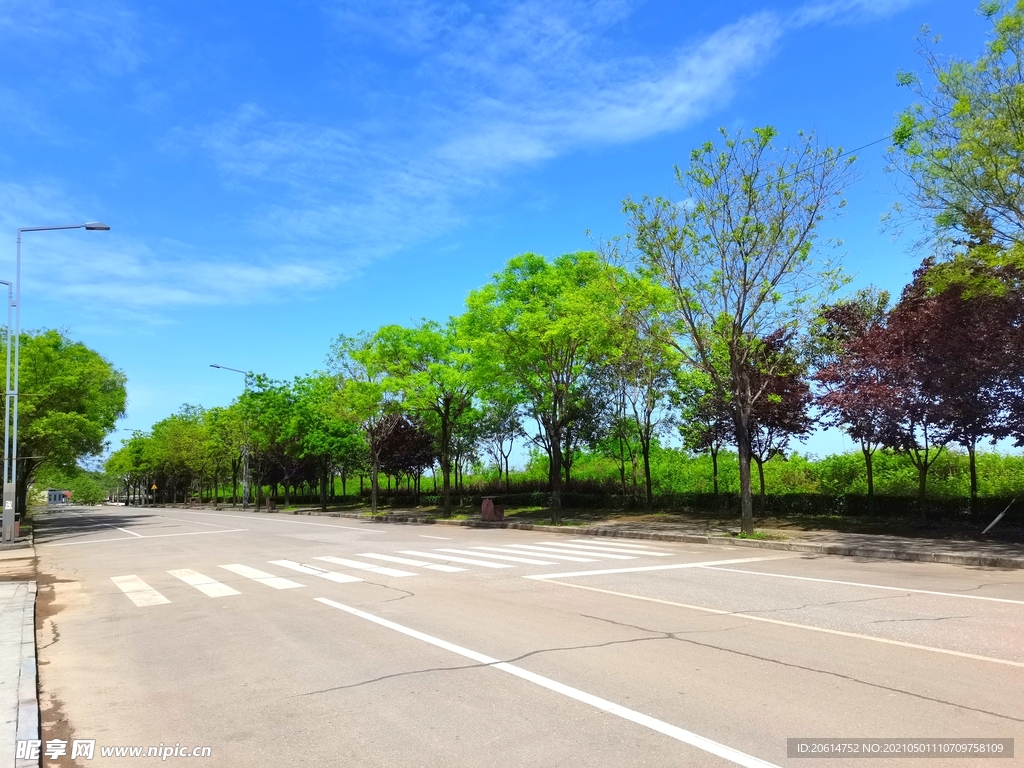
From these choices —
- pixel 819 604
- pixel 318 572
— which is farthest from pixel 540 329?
pixel 819 604

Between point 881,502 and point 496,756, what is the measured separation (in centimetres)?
2193

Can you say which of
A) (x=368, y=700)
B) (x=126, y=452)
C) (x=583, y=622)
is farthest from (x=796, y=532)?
(x=126, y=452)

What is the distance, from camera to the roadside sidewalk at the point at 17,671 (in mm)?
5027

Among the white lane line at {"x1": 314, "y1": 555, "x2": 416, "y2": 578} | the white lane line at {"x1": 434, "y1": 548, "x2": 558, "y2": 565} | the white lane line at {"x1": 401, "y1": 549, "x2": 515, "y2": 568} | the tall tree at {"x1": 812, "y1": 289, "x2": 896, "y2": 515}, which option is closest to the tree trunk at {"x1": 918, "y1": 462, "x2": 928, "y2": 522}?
the tall tree at {"x1": 812, "y1": 289, "x2": 896, "y2": 515}

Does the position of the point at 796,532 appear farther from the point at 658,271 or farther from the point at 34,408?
the point at 34,408

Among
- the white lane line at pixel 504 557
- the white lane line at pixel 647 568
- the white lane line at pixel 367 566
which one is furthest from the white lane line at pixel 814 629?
the white lane line at pixel 367 566

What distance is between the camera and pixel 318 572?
14070 mm

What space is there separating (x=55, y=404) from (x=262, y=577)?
27195mm

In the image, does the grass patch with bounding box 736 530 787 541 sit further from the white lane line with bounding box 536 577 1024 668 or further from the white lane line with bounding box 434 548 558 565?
the white lane line with bounding box 536 577 1024 668

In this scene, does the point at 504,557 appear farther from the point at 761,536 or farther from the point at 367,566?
the point at 761,536

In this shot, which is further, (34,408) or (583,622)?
Result: (34,408)

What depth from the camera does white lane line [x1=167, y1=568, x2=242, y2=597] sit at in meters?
11.8

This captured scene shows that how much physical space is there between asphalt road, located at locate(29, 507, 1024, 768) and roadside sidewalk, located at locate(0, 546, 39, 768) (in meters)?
0.19

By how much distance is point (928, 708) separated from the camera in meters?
5.21
